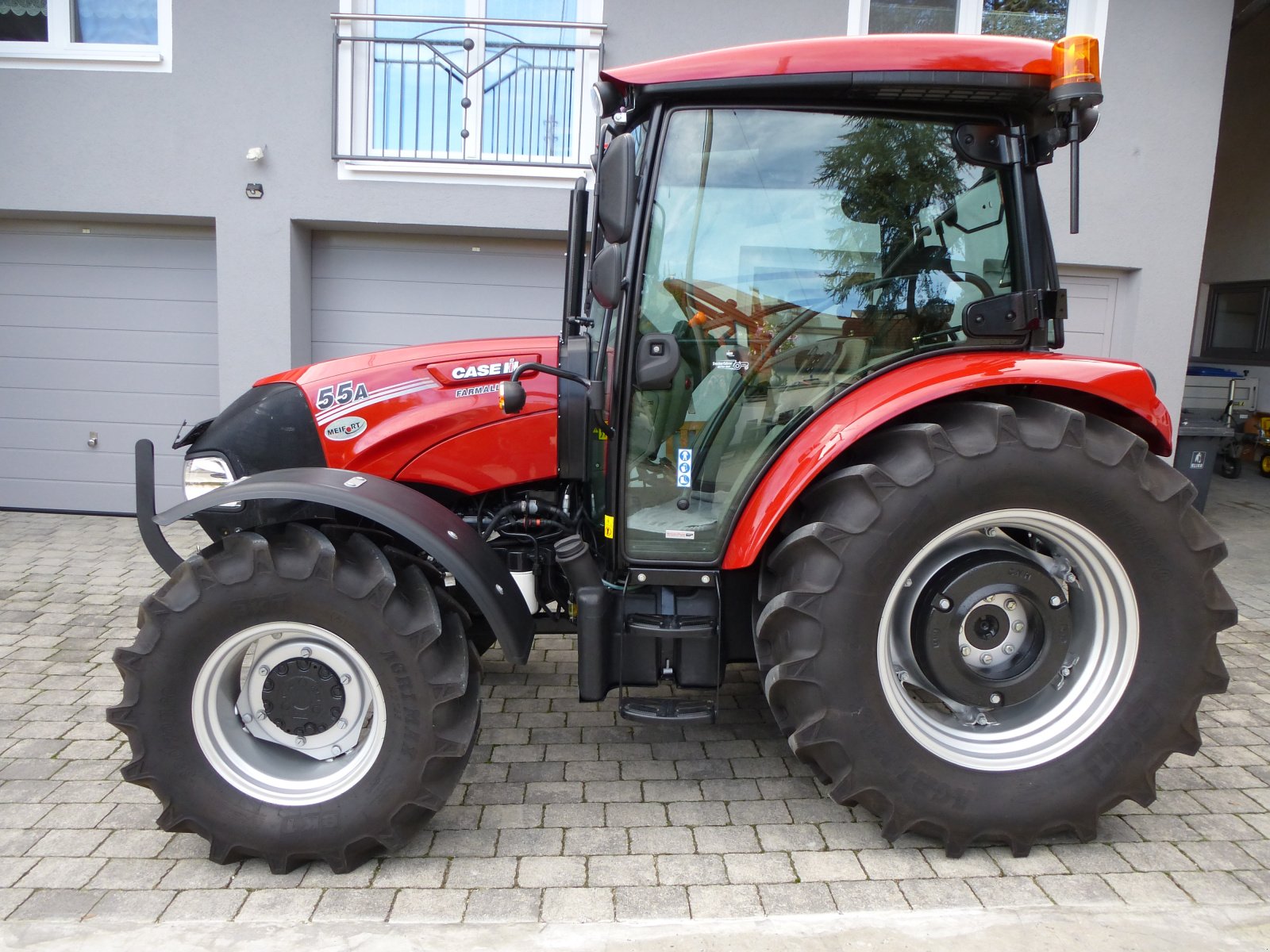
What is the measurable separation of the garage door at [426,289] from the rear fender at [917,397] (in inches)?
183

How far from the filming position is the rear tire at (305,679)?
244 cm

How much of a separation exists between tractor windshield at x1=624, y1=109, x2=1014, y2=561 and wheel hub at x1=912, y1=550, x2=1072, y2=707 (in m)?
0.67

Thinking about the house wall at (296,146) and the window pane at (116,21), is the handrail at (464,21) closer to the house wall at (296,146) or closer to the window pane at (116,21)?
the house wall at (296,146)

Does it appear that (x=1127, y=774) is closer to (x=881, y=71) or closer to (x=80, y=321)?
(x=881, y=71)

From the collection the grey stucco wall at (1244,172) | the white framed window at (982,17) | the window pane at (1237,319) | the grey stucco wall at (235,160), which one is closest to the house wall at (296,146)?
the grey stucco wall at (235,160)

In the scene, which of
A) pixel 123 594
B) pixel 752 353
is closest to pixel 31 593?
pixel 123 594

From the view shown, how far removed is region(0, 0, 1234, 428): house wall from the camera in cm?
648

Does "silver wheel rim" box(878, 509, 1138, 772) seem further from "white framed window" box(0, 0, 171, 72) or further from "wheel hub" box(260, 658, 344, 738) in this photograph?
"white framed window" box(0, 0, 171, 72)

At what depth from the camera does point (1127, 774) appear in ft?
8.57

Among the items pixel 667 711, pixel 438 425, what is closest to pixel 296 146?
pixel 438 425

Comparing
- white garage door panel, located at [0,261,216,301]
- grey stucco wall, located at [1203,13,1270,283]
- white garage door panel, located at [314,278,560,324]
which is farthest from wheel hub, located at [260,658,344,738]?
grey stucco wall, located at [1203,13,1270,283]

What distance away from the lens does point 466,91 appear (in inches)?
260

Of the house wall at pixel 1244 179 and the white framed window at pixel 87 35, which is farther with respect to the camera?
the house wall at pixel 1244 179

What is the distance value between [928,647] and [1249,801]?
1369 millimetres
